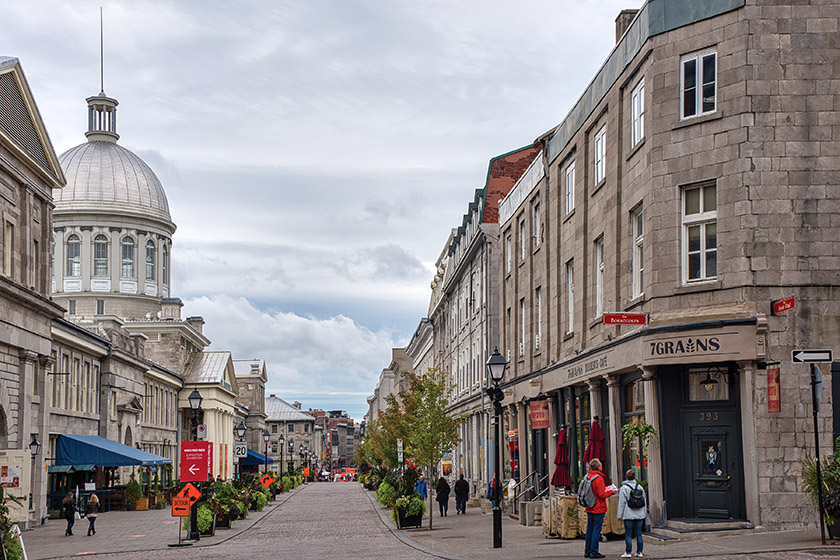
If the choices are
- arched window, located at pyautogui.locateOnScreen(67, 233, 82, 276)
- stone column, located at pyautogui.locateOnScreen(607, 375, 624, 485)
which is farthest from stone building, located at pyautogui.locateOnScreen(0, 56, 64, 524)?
arched window, located at pyautogui.locateOnScreen(67, 233, 82, 276)

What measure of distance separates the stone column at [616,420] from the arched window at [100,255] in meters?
80.1

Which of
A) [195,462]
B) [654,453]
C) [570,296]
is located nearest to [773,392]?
[654,453]

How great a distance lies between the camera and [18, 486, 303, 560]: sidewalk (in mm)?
28109

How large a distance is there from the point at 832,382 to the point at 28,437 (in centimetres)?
2742

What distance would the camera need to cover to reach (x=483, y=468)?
51500 millimetres

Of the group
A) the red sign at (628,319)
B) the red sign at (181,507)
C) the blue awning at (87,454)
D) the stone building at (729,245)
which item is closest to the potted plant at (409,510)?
the red sign at (181,507)

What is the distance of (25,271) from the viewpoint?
37406mm

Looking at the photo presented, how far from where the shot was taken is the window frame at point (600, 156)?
2769cm

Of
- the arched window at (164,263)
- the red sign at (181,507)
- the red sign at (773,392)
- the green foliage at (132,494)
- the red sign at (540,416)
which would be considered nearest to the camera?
the red sign at (773,392)

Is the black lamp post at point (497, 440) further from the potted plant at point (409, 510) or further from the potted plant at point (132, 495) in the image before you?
the potted plant at point (132, 495)

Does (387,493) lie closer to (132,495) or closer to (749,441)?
(132,495)

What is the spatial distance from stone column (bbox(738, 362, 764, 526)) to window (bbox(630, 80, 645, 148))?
6006mm

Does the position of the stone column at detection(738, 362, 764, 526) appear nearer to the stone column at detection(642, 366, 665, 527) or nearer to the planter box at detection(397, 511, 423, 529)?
the stone column at detection(642, 366, 665, 527)

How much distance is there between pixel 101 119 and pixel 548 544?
9555 centimetres
